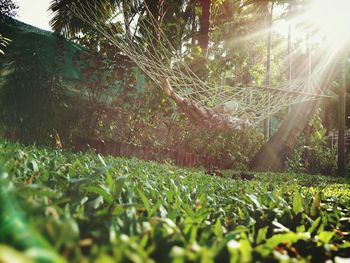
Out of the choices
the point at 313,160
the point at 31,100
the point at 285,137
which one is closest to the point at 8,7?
the point at 31,100

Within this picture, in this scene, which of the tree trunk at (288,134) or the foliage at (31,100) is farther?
the tree trunk at (288,134)

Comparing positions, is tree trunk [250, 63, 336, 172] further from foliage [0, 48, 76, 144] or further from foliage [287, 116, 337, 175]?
foliage [0, 48, 76, 144]

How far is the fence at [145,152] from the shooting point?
4.69 meters

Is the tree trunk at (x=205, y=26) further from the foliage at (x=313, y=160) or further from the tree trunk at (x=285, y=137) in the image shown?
the foliage at (x=313, y=160)

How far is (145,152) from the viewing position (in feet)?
17.0

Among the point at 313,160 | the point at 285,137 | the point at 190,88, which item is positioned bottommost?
the point at 313,160

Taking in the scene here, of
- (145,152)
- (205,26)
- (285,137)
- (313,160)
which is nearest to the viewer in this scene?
(145,152)

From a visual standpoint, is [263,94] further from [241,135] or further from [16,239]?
[16,239]

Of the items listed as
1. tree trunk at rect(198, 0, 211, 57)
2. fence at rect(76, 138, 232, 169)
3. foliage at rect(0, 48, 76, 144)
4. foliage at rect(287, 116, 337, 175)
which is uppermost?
tree trunk at rect(198, 0, 211, 57)

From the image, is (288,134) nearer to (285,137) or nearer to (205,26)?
(285,137)

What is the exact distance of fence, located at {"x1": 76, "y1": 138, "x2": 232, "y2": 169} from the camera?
469 cm

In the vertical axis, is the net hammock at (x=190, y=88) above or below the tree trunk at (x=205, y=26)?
below

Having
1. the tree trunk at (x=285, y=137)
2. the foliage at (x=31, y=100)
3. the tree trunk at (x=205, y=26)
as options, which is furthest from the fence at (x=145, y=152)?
the tree trunk at (x=205, y=26)

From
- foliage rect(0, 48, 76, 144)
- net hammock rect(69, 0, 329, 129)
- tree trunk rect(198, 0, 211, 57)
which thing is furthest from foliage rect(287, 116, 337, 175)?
foliage rect(0, 48, 76, 144)
